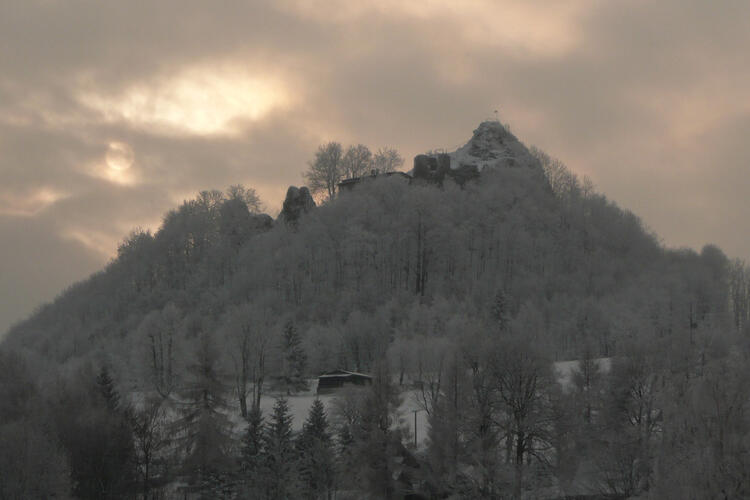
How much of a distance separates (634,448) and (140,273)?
3222 inches

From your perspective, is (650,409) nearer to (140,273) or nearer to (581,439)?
(581,439)

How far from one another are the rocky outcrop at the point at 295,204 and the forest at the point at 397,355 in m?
0.83

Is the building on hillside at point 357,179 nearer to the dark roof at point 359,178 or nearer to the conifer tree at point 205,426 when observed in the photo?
the dark roof at point 359,178

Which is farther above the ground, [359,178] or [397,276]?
[359,178]

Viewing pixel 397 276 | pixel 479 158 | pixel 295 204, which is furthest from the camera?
pixel 479 158

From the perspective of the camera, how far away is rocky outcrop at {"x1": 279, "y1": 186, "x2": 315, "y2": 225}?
11488cm

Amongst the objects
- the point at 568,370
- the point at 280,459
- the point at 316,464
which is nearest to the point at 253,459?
the point at 316,464

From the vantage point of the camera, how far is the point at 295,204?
380 feet

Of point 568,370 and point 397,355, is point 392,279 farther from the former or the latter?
point 568,370

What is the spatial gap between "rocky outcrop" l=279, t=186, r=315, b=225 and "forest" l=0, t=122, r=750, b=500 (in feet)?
2.72

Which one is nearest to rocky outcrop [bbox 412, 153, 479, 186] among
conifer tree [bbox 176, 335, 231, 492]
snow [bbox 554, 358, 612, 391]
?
snow [bbox 554, 358, 612, 391]

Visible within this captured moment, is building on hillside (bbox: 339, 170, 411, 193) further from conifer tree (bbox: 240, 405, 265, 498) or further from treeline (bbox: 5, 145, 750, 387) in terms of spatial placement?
conifer tree (bbox: 240, 405, 265, 498)

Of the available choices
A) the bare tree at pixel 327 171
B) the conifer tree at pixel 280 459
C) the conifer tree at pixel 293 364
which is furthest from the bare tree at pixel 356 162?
the conifer tree at pixel 280 459

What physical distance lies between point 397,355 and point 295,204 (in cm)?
5091
